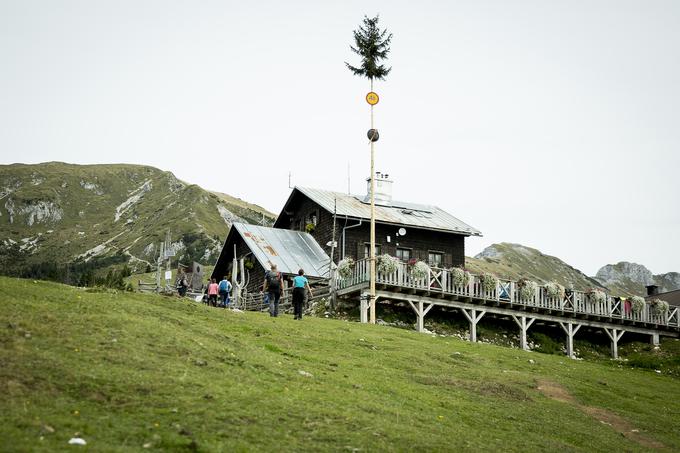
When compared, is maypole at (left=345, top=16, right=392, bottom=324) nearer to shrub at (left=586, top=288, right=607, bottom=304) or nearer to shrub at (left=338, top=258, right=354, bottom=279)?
shrub at (left=338, top=258, right=354, bottom=279)

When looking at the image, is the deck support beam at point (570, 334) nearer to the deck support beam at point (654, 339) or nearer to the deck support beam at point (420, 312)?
the deck support beam at point (654, 339)

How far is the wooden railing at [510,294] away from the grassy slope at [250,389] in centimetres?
1096

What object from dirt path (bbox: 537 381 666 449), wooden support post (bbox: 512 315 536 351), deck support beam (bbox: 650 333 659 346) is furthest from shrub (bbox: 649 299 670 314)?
dirt path (bbox: 537 381 666 449)

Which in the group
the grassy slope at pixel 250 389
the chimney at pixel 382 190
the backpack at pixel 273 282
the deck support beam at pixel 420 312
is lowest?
the grassy slope at pixel 250 389

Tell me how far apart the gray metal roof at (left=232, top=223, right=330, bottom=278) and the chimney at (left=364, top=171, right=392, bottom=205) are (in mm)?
4863

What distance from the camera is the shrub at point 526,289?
41219 millimetres

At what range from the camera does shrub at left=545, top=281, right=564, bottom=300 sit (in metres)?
42.2

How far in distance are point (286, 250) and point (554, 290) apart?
593 inches

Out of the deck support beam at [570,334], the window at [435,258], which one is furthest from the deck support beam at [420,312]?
the deck support beam at [570,334]

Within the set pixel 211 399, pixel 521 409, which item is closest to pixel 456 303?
pixel 521 409

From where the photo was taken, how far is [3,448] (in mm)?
10734

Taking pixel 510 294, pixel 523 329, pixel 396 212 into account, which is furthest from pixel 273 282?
pixel 396 212

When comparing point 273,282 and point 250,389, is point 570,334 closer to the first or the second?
point 273,282

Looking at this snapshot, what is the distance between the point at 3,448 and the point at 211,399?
453 cm
